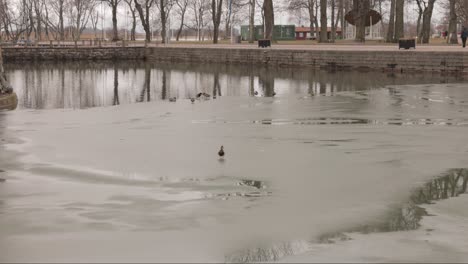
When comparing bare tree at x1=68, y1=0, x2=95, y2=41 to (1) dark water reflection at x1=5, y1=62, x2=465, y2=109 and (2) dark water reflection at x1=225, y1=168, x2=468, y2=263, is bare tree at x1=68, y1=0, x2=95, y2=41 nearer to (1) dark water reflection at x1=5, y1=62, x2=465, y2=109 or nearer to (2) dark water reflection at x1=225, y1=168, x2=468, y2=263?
(1) dark water reflection at x1=5, y1=62, x2=465, y2=109

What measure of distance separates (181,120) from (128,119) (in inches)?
54.4

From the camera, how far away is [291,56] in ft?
136

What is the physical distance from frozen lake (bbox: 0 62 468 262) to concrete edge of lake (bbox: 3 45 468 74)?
14.4 m

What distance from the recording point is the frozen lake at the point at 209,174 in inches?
244

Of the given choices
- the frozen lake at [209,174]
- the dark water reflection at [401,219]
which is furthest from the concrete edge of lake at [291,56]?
the dark water reflection at [401,219]

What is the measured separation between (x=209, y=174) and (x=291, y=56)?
33.2 meters

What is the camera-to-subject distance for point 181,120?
15289 millimetres

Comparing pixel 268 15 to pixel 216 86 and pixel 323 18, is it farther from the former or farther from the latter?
pixel 216 86

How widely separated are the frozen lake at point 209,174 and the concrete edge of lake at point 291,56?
14.4 m

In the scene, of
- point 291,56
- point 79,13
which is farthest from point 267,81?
point 79,13

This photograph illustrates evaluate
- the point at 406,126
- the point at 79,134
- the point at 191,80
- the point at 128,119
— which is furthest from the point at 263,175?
the point at 191,80

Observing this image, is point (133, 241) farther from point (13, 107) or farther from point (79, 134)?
point (13, 107)

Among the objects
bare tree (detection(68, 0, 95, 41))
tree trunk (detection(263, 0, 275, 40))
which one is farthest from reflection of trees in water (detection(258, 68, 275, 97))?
bare tree (detection(68, 0, 95, 41))

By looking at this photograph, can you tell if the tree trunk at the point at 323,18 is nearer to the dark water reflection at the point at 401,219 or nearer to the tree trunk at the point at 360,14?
the tree trunk at the point at 360,14
